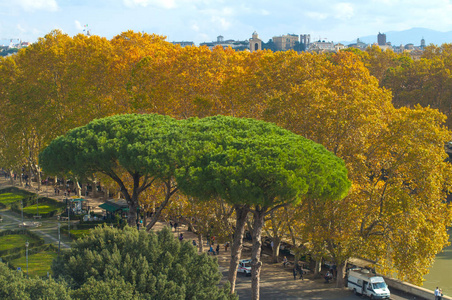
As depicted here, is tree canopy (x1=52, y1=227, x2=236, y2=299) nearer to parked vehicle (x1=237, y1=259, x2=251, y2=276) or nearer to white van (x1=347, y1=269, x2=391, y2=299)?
white van (x1=347, y1=269, x2=391, y2=299)

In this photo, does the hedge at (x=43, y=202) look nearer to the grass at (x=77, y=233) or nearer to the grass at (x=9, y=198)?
the grass at (x=9, y=198)

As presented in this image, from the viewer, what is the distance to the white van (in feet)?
99.1

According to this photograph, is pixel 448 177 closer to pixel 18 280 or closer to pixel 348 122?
pixel 348 122

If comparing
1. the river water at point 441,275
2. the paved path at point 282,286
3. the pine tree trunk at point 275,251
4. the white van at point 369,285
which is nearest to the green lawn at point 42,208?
the paved path at point 282,286

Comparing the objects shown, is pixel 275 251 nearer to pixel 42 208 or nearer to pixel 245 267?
pixel 245 267

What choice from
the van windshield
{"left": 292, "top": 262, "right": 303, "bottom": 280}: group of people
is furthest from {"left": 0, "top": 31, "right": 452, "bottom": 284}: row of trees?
{"left": 292, "top": 262, "right": 303, "bottom": 280}: group of people

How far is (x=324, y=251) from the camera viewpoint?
3170cm

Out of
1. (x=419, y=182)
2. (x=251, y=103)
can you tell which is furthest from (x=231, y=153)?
(x=251, y=103)

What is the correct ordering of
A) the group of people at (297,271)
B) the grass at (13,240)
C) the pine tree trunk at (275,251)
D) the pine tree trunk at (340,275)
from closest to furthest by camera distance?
the pine tree trunk at (340,275)
the group of people at (297,271)
the pine tree trunk at (275,251)
the grass at (13,240)

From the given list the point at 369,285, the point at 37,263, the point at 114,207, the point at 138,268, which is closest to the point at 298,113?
the point at 369,285

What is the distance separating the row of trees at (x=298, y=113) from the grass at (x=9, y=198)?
13.8ft

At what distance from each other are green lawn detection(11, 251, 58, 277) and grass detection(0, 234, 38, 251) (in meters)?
2.46

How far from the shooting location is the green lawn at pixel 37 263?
33.5m

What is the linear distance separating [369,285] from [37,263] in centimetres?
2281
